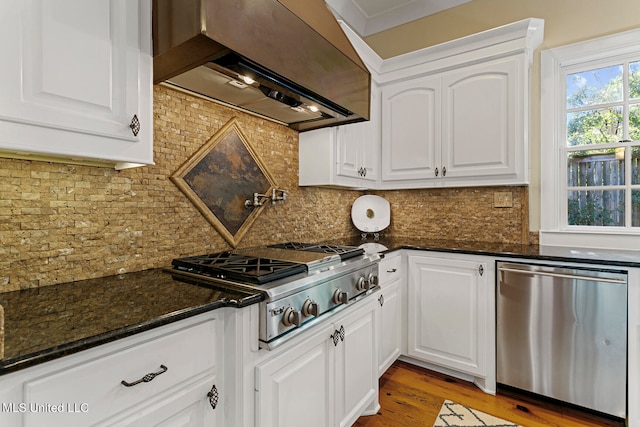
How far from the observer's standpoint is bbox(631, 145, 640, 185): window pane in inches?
84.0

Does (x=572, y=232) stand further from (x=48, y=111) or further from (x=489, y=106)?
(x=48, y=111)

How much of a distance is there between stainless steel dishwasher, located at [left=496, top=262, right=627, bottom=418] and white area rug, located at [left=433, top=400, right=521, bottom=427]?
0.98 feet

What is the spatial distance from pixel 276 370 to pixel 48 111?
3.47ft

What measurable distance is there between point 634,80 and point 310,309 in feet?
8.77

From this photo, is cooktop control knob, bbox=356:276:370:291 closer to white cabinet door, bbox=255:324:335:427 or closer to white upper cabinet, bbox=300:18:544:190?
white cabinet door, bbox=255:324:335:427

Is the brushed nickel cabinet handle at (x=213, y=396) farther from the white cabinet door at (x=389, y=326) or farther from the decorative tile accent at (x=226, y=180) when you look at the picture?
the white cabinet door at (x=389, y=326)

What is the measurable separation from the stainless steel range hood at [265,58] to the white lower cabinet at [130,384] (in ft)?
2.93

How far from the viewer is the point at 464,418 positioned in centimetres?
181

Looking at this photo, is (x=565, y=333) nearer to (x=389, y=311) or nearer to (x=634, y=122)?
(x=389, y=311)

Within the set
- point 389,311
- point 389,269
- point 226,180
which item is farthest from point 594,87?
point 226,180

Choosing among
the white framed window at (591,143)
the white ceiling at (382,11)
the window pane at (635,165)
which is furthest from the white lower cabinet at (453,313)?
the white ceiling at (382,11)

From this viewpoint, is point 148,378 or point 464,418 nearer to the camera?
point 148,378

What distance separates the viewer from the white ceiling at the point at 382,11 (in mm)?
2672

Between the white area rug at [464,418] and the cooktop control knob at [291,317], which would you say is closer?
the cooktop control knob at [291,317]
